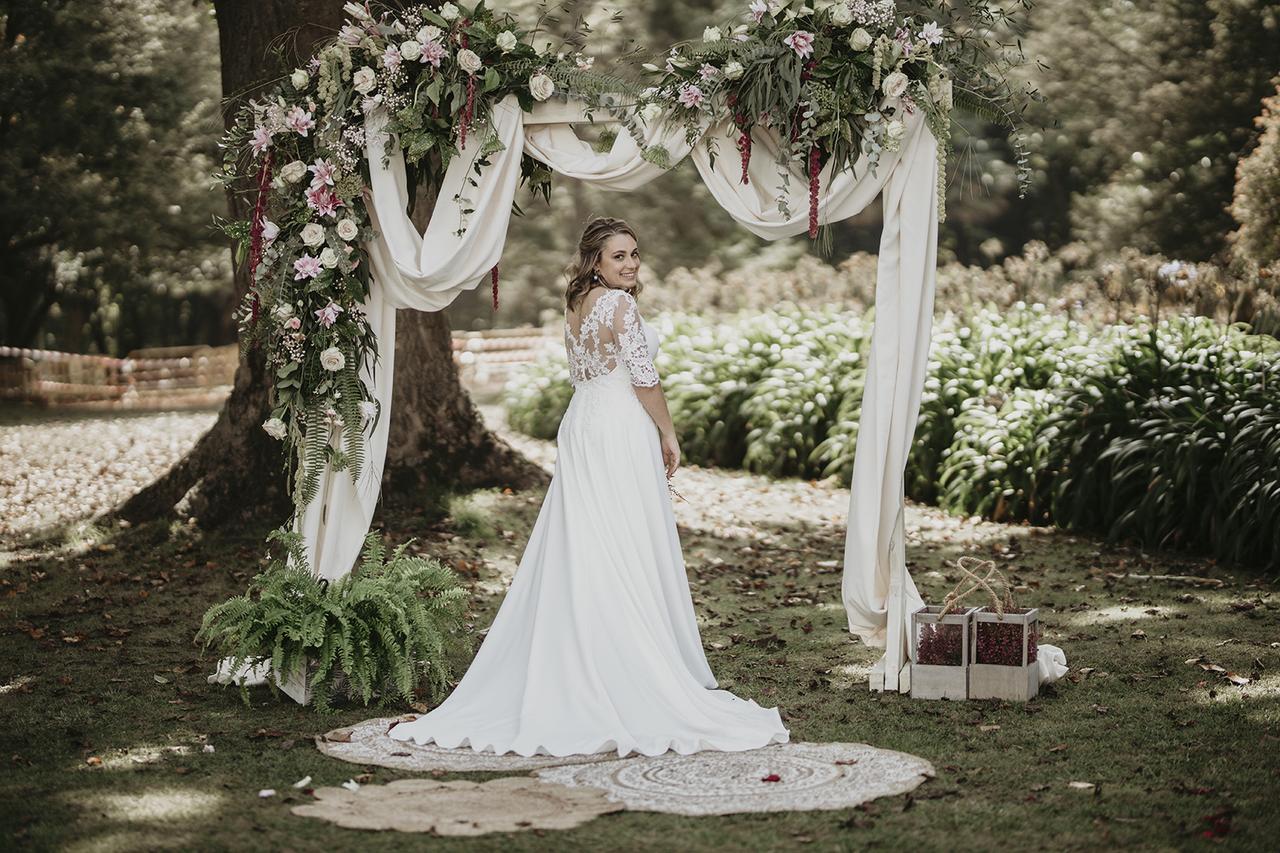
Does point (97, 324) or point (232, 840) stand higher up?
point (97, 324)

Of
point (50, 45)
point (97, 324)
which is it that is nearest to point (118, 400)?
point (50, 45)

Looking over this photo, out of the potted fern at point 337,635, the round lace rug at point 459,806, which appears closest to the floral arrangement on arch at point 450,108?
the potted fern at point 337,635

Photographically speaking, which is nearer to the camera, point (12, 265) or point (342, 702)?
point (342, 702)

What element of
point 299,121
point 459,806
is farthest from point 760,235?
point 459,806

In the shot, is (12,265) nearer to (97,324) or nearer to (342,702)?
(97,324)

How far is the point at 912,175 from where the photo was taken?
20.2 ft

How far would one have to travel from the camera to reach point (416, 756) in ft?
17.2

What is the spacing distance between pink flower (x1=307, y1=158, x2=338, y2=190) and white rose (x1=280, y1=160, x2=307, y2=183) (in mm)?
53

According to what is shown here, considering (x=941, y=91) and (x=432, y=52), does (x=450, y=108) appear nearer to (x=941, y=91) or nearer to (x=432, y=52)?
(x=432, y=52)

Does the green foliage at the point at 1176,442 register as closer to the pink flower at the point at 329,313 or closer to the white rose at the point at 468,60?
the white rose at the point at 468,60

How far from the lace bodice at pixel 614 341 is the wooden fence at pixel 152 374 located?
14912 millimetres

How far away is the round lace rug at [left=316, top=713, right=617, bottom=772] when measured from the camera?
16.8ft

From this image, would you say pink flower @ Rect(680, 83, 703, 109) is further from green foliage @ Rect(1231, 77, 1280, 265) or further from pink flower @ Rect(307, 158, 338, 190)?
green foliage @ Rect(1231, 77, 1280, 265)

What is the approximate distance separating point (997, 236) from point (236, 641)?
25486 mm
